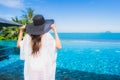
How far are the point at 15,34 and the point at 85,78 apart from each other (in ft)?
80.7

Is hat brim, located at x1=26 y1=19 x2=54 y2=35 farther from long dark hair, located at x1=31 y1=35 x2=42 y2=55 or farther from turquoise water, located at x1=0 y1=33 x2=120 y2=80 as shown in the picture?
turquoise water, located at x1=0 y1=33 x2=120 y2=80

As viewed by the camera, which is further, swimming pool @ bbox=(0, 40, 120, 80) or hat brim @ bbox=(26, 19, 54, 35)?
swimming pool @ bbox=(0, 40, 120, 80)

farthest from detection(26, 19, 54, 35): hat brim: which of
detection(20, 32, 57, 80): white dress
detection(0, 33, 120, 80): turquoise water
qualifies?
detection(0, 33, 120, 80): turquoise water

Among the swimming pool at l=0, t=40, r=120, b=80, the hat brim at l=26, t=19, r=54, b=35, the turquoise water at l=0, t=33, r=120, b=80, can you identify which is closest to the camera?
the hat brim at l=26, t=19, r=54, b=35

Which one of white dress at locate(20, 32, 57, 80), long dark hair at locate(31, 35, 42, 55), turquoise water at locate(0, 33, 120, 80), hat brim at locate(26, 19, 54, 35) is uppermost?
hat brim at locate(26, 19, 54, 35)

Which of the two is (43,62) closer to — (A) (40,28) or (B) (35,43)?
(B) (35,43)

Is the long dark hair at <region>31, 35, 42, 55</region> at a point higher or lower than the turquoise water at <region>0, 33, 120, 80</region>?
higher

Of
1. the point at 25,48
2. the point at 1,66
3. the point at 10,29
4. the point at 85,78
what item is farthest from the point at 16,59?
the point at 10,29

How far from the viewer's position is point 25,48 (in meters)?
2.50

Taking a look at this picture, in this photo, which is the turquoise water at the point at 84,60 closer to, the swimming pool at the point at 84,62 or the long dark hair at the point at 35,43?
the swimming pool at the point at 84,62

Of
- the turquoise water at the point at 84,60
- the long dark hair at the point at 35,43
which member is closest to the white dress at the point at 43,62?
the long dark hair at the point at 35,43

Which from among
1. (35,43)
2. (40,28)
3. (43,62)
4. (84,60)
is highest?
(40,28)

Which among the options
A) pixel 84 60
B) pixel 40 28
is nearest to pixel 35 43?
pixel 40 28

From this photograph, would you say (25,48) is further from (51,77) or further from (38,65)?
(51,77)
